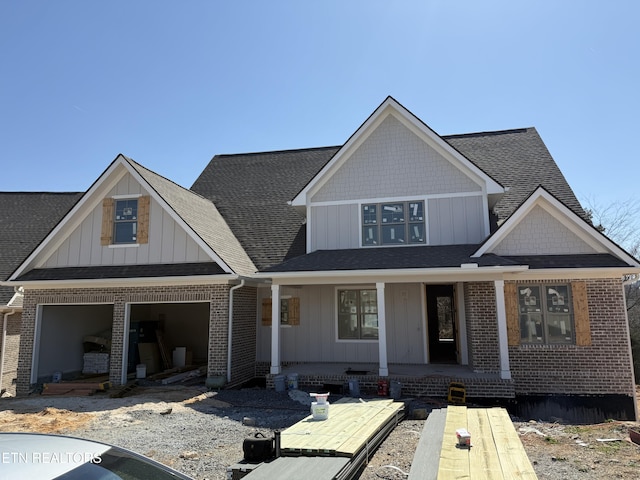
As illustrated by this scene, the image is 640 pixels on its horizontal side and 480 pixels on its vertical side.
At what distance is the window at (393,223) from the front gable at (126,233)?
154 inches

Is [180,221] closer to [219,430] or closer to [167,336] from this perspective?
[219,430]

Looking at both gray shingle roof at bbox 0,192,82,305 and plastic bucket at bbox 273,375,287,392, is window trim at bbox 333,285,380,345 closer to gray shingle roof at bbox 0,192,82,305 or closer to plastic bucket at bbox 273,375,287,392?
plastic bucket at bbox 273,375,287,392

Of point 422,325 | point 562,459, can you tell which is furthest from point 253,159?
point 562,459

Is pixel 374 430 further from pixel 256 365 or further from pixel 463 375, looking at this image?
pixel 256 365

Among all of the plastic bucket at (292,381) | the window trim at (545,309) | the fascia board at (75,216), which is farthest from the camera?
the fascia board at (75,216)

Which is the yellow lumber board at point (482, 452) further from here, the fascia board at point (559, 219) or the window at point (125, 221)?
the window at point (125, 221)

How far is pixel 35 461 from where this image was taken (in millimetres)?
1997

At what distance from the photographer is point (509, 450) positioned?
514cm

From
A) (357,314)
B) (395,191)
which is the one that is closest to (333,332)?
(357,314)

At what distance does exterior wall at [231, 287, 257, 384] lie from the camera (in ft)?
41.7

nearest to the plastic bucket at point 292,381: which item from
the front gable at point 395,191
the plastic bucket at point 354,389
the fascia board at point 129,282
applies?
the plastic bucket at point 354,389

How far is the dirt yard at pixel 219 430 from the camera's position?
6074mm

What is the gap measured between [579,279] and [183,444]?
31.9ft

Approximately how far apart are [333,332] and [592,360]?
6935mm
